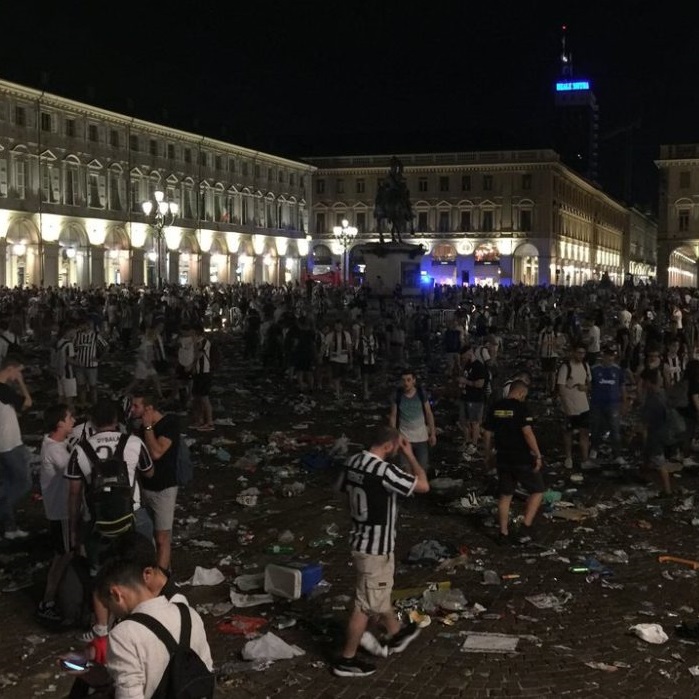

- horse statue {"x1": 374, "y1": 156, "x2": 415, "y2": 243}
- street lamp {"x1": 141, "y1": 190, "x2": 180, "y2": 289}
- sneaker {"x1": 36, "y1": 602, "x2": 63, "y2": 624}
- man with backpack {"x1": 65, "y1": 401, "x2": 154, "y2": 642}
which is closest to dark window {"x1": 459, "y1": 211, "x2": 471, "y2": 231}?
street lamp {"x1": 141, "y1": 190, "x2": 180, "y2": 289}

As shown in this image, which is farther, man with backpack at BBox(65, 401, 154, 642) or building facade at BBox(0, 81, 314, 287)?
building facade at BBox(0, 81, 314, 287)

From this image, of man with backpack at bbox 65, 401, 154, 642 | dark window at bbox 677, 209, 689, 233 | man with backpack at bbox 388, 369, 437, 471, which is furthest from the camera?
dark window at bbox 677, 209, 689, 233

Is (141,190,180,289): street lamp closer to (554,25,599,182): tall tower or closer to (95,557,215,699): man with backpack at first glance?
(95,557,215,699): man with backpack

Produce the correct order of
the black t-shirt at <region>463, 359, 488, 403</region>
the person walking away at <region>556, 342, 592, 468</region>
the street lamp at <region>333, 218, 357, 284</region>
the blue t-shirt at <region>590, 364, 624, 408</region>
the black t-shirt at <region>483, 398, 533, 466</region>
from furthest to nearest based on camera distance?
the street lamp at <region>333, 218, 357, 284</region> → the black t-shirt at <region>463, 359, 488, 403</region> → the person walking away at <region>556, 342, 592, 468</region> → the blue t-shirt at <region>590, 364, 624, 408</region> → the black t-shirt at <region>483, 398, 533, 466</region>

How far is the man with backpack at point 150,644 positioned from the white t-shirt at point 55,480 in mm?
3265

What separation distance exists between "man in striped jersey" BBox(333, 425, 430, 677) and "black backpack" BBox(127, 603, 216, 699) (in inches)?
90.0

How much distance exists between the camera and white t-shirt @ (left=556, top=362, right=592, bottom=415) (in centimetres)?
1178

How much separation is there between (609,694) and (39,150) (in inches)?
2227

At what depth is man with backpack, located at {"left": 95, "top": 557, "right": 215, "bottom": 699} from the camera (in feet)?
11.7

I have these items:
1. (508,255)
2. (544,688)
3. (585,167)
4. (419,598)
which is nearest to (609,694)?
(544,688)

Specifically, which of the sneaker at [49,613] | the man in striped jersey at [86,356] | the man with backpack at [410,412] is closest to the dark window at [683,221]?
the man in striped jersey at [86,356]

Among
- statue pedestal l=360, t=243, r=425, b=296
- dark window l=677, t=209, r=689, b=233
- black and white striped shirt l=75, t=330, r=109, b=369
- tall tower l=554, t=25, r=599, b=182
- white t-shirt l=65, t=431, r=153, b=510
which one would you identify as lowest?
white t-shirt l=65, t=431, r=153, b=510

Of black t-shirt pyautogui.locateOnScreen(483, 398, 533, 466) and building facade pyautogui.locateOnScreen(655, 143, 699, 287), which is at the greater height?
building facade pyautogui.locateOnScreen(655, 143, 699, 287)

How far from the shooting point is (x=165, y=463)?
6996mm
